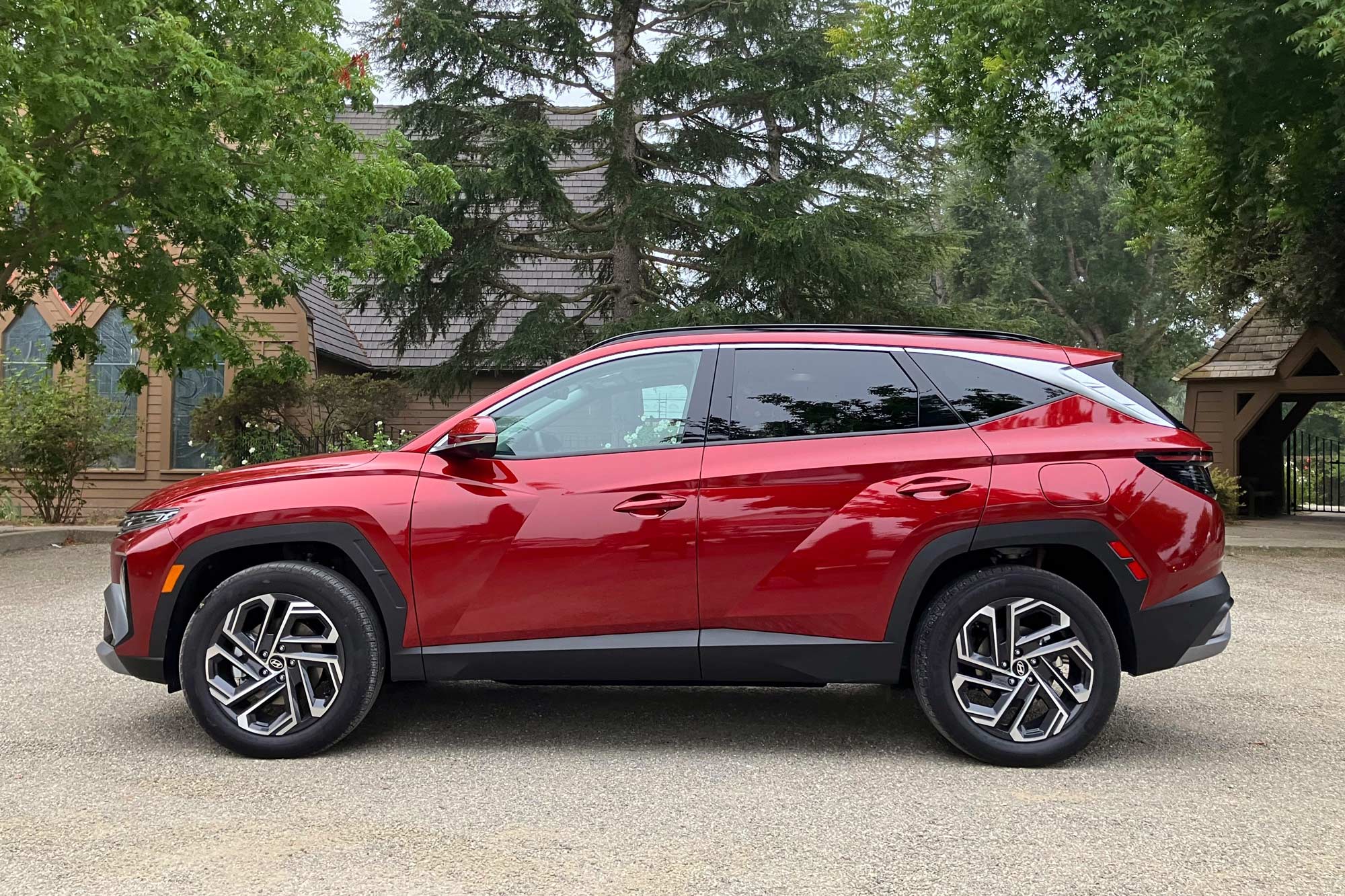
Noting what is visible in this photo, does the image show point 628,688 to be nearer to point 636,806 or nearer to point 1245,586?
point 636,806

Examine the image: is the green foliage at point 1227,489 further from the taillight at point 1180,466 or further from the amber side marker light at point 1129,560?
the amber side marker light at point 1129,560

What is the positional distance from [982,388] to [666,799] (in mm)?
2156

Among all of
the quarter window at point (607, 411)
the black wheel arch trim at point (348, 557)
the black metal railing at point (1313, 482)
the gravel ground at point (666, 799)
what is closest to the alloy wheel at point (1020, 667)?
the gravel ground at point (666, 799)

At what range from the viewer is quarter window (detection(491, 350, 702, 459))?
184 inches

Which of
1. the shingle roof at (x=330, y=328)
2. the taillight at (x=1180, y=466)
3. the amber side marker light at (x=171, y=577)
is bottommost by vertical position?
the amber side marker light at (x=171, y=577)

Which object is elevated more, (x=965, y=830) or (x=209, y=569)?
(x=209, y=569)

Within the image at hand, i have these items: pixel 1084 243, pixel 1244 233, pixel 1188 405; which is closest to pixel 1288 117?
pixel 1244 233

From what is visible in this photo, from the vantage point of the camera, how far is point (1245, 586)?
10.5 m

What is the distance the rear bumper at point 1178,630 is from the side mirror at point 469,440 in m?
2.72

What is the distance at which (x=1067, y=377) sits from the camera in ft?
15.4

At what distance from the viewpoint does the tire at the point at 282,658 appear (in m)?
4.48

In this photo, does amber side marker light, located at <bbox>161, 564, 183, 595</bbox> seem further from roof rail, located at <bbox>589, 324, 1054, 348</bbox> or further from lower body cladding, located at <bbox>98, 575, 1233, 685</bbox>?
roof rail, located at <bbox>589, 324, 1054, 348</bbox>

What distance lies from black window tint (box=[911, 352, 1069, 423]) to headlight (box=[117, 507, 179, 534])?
3.25m

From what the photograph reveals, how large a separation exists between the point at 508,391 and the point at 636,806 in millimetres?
1867
